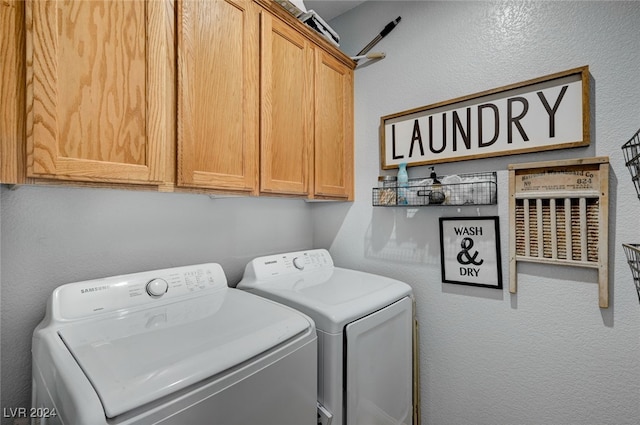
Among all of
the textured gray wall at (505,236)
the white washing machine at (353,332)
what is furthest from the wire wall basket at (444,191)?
the white washing machine at (353,332)

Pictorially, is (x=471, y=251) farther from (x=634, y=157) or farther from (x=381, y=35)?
(x=381, y=35)

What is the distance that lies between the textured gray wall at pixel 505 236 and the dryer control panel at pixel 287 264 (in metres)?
0.25

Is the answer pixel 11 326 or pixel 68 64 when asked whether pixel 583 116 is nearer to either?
pixel 68 64

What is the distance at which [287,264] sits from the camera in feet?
5.74

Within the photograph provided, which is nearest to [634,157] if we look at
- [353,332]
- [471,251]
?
[471,251]

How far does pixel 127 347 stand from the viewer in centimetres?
85

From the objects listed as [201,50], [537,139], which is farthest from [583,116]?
[201,50]

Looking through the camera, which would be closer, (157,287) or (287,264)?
(157,287)

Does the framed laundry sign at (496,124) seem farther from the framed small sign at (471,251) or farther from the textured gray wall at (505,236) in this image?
the framed small sign at (471,251)

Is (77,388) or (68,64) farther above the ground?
(68,64)

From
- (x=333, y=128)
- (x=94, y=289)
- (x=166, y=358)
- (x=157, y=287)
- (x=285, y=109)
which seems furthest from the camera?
(x=333, y=128)

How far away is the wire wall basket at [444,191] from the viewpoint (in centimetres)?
149

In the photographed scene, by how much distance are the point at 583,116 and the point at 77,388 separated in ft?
6.46

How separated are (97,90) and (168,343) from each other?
0.82m
